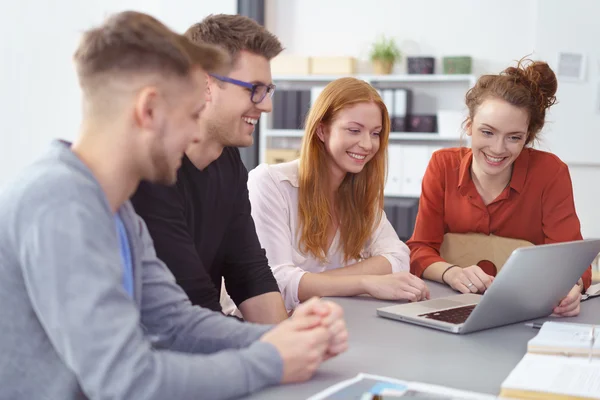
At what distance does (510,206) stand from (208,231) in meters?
1.09

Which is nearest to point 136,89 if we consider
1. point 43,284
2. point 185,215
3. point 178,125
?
point 178,125

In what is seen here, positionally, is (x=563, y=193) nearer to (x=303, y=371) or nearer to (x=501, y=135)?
(x=501, y=135)

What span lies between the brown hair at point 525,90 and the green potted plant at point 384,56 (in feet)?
8.85

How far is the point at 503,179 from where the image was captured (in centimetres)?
246

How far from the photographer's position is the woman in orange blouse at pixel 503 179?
7.70ft

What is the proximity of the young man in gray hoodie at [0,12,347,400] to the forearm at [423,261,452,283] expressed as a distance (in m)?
1.01

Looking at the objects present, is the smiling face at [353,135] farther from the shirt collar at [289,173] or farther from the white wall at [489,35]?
the white wall at [489,35]

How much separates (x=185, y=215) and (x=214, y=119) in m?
0.26

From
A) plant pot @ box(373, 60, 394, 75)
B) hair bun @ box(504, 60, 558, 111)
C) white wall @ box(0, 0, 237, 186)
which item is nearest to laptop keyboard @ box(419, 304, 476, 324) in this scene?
hair bun @ box(504, 60, 558, 111)

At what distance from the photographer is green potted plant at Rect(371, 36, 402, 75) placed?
5109mm

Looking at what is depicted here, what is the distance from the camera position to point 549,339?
134 centimetres

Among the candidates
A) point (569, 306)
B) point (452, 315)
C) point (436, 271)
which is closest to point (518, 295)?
point (452, 315)

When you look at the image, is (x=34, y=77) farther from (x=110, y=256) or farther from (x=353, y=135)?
(x=110, y=256)

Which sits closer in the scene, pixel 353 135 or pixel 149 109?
pixel 149 109
